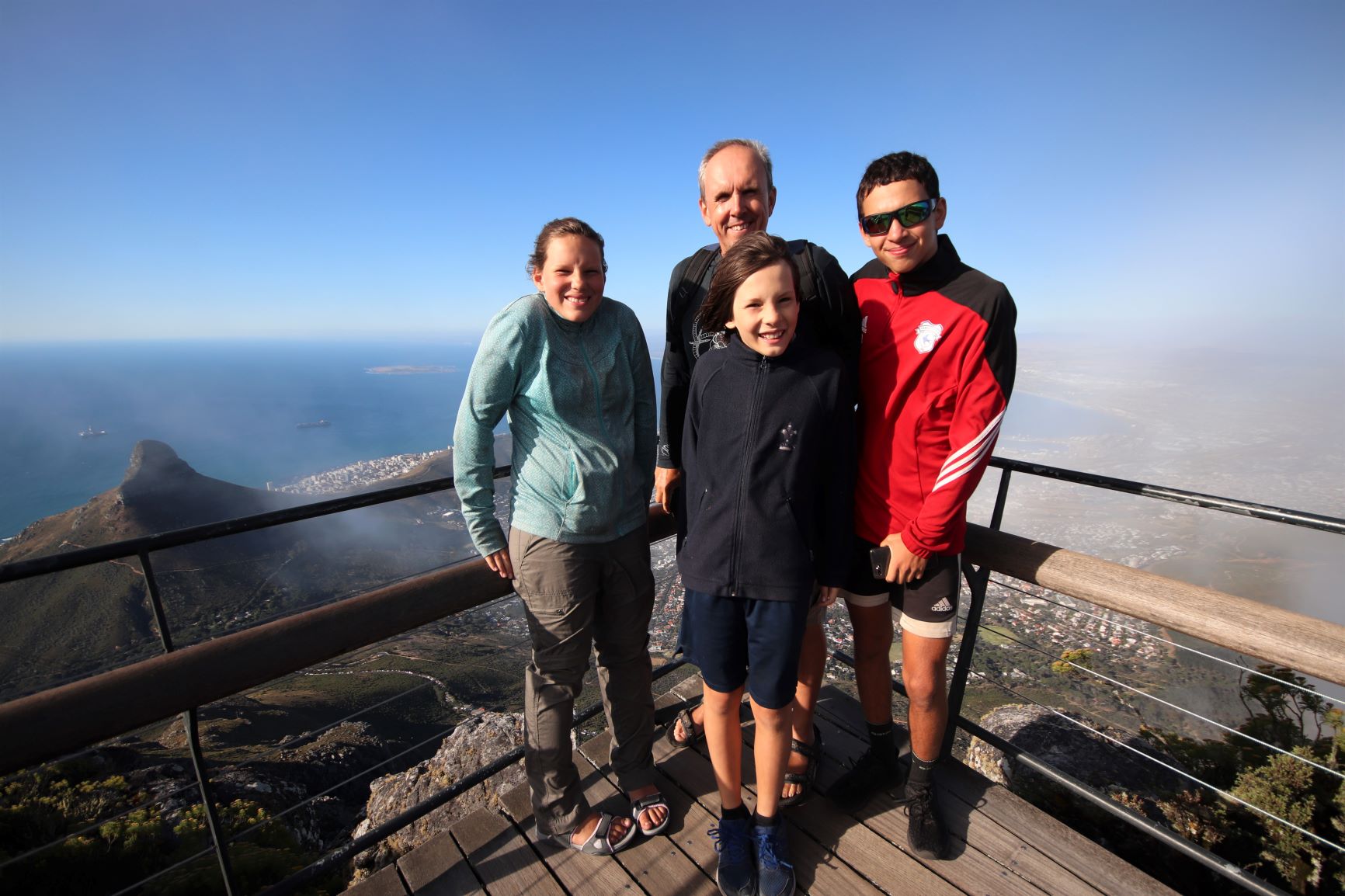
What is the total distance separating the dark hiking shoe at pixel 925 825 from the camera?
2428 millimetres

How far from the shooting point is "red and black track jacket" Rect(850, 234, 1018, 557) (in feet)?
6.98

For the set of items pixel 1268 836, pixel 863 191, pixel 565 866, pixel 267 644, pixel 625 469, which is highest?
pixel 863 191

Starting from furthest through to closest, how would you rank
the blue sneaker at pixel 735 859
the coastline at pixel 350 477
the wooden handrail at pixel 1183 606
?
the coastline at pixel 350 477 → the blue sneaker at pixel 735 859 → the wooden handrail at pixel 1183 606

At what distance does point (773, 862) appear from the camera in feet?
7.62

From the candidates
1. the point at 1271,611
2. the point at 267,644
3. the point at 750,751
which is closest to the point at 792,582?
the point at 750,751

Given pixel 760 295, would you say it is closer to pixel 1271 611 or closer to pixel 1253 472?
pixel 1271 611

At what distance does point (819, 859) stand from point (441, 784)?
1128 cm

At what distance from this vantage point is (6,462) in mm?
176875

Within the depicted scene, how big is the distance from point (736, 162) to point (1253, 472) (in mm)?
162126

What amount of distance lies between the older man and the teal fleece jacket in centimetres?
26

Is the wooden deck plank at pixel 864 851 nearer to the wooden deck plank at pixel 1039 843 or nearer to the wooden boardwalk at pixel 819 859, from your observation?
the wooden boardwalk at pixel 819 859

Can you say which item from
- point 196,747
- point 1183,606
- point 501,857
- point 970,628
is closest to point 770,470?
point 970,628

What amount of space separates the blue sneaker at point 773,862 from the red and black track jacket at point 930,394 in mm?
1257

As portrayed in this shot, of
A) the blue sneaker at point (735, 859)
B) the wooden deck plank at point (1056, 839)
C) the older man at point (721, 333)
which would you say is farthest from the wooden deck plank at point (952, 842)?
the blue sneaker at point (735, 859)
